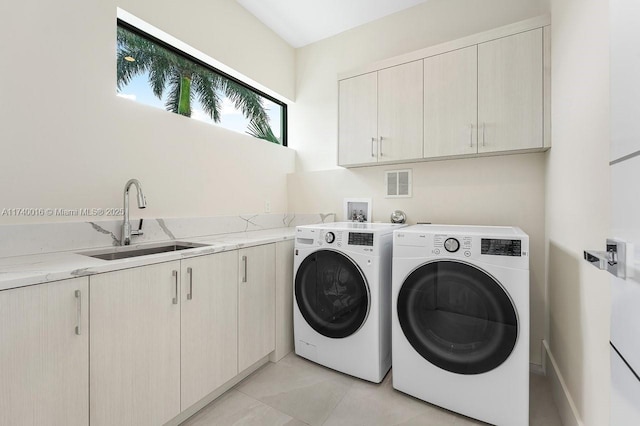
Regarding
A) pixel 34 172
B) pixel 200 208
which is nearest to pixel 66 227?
pixel 34 172

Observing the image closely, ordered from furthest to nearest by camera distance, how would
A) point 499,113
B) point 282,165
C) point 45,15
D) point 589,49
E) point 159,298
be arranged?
1. point 282,165
2. point 499,113
3. point 45,15
4. point 159,298
5. point 589,49

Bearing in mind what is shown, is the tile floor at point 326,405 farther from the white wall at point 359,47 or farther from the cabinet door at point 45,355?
the white wall at point 359,47

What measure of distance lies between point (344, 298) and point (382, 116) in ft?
4.77

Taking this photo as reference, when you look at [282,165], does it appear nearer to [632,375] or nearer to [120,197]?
[120,197]

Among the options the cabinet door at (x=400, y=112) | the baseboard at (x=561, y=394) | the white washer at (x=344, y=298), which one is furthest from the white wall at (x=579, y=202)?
the white washer at (x=344, y=298)

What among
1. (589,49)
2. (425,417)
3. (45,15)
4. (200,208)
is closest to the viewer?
(589,49)

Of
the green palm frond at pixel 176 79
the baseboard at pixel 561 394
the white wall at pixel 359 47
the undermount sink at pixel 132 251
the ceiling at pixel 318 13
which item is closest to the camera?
the baseboard at pixel 561 394

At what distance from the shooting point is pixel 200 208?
87.6 inches

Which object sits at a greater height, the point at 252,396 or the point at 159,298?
the point at 159,298

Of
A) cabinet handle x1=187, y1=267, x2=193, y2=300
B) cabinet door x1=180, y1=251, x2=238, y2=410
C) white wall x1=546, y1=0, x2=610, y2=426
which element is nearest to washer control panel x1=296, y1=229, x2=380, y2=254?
cabinet door x1=180, y1=251, x2=238, y2=410

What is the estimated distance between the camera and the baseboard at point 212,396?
1494mm

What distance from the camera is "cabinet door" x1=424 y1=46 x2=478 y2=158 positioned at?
6.52 feet

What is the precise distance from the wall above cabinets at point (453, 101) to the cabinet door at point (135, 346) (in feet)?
5.67

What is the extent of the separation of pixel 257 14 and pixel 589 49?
251cm
